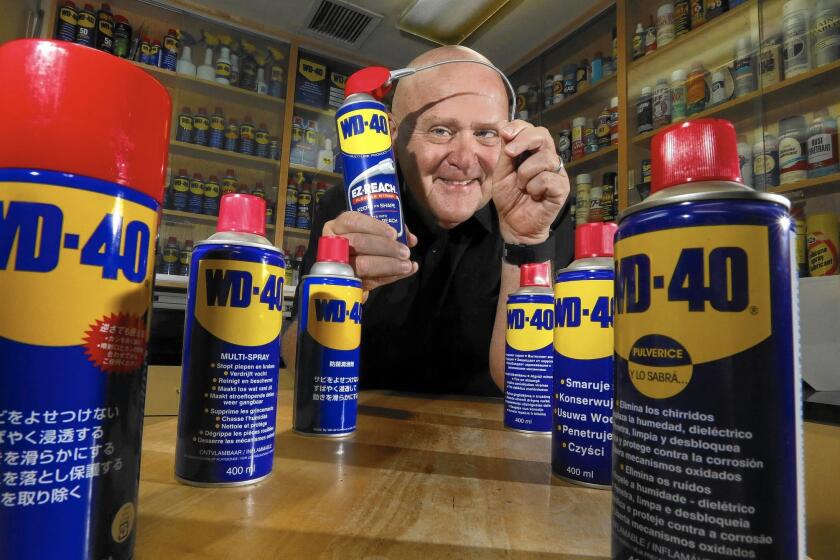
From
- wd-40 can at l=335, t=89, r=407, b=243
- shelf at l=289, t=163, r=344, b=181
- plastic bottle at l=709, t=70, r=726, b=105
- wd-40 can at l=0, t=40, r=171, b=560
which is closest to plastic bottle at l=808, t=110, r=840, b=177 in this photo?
plastic bottle at l=709, t=70, r=726, b=105

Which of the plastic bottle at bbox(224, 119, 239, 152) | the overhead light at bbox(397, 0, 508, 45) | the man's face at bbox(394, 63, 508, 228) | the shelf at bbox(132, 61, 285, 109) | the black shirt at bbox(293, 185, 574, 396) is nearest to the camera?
the man's face at bbox(394, 63, 508, 228)

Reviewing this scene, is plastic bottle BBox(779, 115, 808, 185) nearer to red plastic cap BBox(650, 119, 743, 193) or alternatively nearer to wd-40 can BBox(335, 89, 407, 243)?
wd-40 can BBox(335, 89, 407, 243)

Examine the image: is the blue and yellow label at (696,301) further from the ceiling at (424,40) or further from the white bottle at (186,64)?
the white bottle at (186,64)

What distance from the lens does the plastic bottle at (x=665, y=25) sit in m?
1.74

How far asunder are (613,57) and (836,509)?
1.94m

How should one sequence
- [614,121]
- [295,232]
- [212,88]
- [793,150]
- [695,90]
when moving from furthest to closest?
[295,232] < [212,88] < [614,121] < [695,90] < [793,150]

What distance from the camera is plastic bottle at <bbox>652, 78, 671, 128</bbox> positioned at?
5.67 feet

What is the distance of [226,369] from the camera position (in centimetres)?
39

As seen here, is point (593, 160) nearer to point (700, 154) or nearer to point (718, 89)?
point (718, 89)

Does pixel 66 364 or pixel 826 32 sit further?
pixel 826 32

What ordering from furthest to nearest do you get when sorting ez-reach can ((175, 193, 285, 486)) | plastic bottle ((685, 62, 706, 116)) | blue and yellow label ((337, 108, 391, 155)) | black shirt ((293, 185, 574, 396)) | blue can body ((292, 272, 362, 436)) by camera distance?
plastic bottle ((685, 62, 706, 116)) < black shirt ((293, 185, 574, 396)) < blue and yellow label ((337, 108, 391, 155)) < blue can body ((292, 272, 362, 436)) < ez-reach can ((175, 193, 285, 486))

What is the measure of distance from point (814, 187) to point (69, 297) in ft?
5.59

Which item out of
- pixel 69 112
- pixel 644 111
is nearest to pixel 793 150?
pixel 644 111

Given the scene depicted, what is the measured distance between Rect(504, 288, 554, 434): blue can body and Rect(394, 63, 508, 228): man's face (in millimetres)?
740
